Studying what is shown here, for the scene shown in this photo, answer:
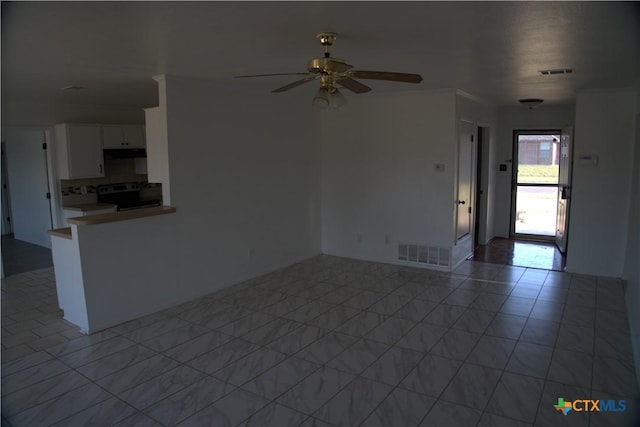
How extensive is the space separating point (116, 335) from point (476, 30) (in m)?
3.78

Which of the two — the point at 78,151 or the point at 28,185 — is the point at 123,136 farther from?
Answer: the point at 28,185

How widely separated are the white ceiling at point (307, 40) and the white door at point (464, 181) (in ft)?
3.95

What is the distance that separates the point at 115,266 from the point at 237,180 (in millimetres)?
1734

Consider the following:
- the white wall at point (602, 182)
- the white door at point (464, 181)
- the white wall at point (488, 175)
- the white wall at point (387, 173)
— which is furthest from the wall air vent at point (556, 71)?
the white wall at point (488, 175)

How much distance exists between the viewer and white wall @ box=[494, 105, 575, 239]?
7.41 m

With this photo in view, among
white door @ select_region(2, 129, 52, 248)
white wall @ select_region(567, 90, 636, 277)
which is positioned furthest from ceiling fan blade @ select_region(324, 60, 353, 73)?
white door @ select_region(2, 129, 52, 248)

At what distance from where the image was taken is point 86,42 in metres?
2.96

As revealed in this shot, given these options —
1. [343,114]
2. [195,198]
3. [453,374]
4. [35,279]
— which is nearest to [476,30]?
[453,374]

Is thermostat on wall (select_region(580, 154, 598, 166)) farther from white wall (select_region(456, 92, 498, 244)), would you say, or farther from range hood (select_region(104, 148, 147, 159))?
range hood (select_region(104, 148, 147, 159))

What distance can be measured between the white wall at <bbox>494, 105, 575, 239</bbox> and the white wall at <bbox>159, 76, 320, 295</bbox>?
372cm

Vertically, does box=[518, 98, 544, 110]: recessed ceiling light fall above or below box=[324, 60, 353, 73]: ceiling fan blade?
above

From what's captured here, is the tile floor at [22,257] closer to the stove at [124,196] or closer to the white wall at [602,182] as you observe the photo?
the stove at [124,196]

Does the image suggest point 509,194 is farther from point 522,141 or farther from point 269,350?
point 269,350

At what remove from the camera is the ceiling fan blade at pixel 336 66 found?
8.60 ft
